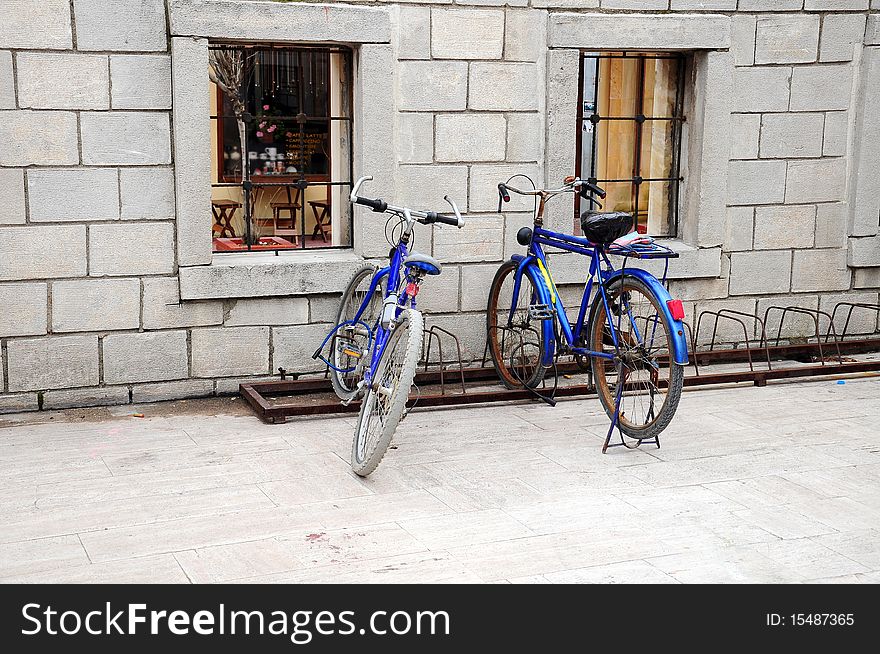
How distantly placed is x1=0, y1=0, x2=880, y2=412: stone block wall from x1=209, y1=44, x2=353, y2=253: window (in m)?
0.28

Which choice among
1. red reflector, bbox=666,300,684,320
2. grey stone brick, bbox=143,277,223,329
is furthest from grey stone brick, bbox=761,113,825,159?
grey stone brick, bbox=143,277,223,329

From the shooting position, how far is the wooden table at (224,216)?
6945mm

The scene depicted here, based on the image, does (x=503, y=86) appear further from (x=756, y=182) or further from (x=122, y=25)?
(x=122, y=25)

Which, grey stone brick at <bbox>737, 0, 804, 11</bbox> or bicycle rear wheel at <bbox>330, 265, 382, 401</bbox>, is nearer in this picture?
bicycle rear wheel at <bbox>330, 265, 382, 401</bbox>

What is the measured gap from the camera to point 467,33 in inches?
276

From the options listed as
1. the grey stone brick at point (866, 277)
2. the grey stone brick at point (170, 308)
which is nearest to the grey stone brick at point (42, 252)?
the grey stone brick at point (170, 308)

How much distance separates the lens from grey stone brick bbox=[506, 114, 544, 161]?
722cm

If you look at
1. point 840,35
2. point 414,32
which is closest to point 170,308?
point 414,32

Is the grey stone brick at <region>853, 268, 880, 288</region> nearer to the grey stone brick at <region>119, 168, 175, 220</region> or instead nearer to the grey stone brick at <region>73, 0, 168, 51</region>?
the grey stone brick at <region>119, 168, 175, 220</region>

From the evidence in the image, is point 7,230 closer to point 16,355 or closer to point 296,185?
point 16,355

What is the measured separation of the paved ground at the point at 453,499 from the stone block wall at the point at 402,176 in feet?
1.77

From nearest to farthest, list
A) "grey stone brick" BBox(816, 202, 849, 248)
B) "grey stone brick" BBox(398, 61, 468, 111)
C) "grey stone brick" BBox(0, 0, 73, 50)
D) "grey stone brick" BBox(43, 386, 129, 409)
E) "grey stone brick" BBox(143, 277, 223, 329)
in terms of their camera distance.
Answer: "grey stone brick" BBox(0, 0, 73, 50), "grey stone brick" BBox(43, 386, 129, 409), "grey stone brick" BBox(143, 277, 223, 329), "grey stone brick" BBox(398, 61, 468, 111), "grey stone brick" BBox(816, 202, 849, 248)

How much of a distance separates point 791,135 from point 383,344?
3890 mm

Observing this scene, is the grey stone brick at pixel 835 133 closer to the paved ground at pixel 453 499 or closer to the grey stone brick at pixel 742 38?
the grey stone brick at pixel 742 38
